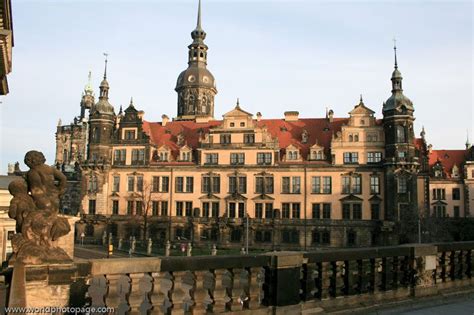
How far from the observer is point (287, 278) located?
712 cm

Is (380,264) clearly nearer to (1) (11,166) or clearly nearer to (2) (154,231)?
(2) (154,231)

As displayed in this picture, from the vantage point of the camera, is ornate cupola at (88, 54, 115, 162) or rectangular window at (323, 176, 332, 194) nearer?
rectangular window at (323, 176, 332, 194)

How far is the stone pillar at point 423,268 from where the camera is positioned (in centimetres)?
899

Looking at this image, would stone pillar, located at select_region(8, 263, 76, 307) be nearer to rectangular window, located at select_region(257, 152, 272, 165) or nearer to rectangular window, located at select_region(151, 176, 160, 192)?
rectangular window, located at select_region(257, 152, 272, 165)

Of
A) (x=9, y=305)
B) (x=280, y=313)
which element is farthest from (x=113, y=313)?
(x=280, y=313)

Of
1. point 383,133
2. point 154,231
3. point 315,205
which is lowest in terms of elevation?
point 154,231

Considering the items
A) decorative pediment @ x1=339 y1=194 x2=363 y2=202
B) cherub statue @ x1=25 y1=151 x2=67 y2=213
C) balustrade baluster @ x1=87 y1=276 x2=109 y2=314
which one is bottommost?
balustrade baluster @ x1=87 y1=276 x2=109 y2=314

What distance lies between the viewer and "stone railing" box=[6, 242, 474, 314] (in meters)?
5.81

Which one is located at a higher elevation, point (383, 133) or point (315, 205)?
point (383, 133)

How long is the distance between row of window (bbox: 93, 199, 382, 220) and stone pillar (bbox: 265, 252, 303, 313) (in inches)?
1524

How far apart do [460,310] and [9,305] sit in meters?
7.65

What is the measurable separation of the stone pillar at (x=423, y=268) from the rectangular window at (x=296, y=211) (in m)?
36.6

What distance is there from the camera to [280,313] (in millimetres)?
6934

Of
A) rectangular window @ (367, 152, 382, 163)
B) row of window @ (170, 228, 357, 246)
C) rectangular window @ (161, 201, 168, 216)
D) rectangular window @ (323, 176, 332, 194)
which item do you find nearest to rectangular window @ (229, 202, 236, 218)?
row of window @ (170, 228, 357, 246)
